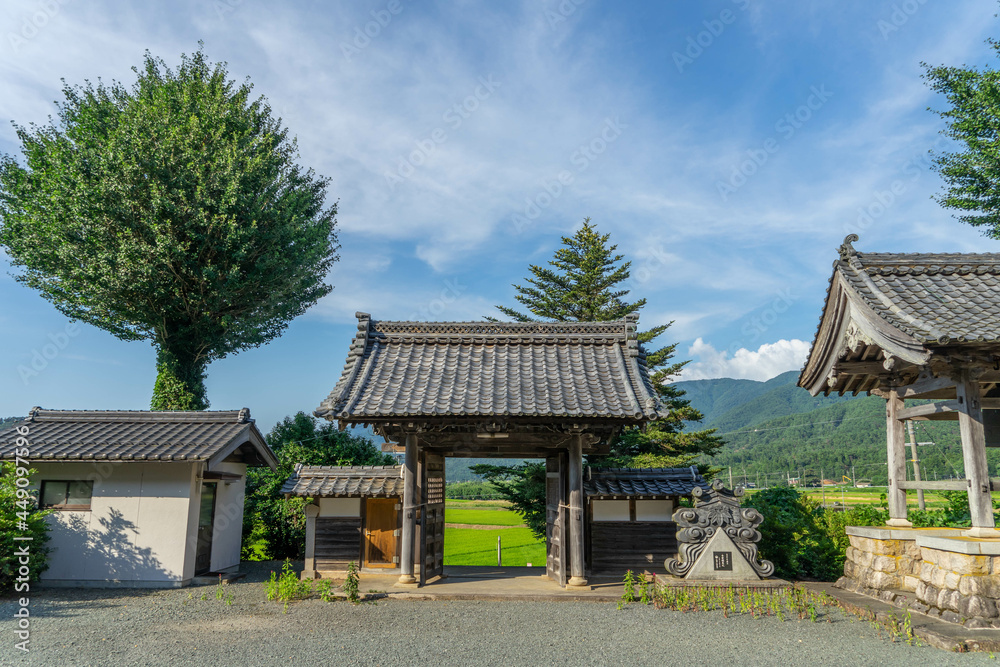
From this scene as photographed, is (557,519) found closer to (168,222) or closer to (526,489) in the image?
(526,489)

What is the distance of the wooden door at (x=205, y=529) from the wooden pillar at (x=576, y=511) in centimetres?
781

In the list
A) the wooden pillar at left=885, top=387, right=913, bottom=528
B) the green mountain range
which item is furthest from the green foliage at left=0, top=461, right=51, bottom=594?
the green mountain range

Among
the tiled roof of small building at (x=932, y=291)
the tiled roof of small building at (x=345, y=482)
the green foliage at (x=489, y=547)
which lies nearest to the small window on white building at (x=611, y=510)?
the tiled roof of small building at (x=345, y=482)

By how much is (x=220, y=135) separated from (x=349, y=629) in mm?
17345

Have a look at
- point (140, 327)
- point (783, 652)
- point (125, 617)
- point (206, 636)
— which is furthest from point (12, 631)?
point (140, 327)

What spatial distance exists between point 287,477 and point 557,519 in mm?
9728

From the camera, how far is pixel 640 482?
11898 millimetres

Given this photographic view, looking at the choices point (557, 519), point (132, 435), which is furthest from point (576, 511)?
point (132, 435)

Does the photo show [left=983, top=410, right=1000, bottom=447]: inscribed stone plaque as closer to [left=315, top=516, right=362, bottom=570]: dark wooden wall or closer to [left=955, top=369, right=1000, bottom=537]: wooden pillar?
[left=955, top=369, right=1000, bottom=537]: wooden pillar

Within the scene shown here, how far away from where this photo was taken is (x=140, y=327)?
1969cm

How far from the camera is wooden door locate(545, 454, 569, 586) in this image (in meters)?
10.4

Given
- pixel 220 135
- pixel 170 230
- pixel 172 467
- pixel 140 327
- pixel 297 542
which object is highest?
pixel 220 135

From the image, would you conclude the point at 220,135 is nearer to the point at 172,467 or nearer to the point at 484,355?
the point at 172,467

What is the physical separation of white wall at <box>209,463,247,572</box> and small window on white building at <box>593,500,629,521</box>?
8.30 meters
